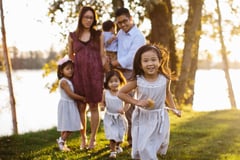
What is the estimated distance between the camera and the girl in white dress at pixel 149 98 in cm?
522

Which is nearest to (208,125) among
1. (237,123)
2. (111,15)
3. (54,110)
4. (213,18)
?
(237,123)

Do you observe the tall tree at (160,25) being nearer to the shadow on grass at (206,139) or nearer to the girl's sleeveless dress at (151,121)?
the shadow on grass at (206,139)

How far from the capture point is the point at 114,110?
22.8ft

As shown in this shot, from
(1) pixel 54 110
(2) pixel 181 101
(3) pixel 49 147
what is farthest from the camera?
(1) pixel 54 110

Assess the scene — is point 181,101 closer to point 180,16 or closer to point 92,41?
point 180,16

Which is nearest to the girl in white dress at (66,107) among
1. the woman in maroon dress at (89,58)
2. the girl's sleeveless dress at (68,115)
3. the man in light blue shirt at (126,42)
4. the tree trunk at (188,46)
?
the girl's sleeveless dress at (68,115)

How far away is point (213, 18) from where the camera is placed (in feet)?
75.8

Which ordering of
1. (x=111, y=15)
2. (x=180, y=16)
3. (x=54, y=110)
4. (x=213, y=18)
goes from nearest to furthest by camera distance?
(x=111, y=15) < (x=180, y=16) < (x=213, y=18) < (x=54, y=110)

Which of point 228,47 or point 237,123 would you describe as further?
point 228,47

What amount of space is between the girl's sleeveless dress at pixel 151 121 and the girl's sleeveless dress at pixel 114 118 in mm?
1536

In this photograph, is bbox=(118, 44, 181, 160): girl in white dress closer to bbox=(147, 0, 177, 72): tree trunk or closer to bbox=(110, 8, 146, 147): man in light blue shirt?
bbox=(110, 8, 146, 147): man in light blue shirt

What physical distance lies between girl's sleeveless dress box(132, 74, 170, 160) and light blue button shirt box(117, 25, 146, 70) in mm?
1788

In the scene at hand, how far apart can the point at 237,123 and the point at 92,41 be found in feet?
16.8

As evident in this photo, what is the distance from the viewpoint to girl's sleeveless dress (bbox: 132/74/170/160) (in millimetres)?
5238
